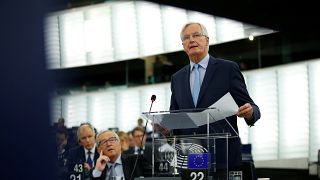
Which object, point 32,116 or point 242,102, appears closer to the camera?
point 32,116

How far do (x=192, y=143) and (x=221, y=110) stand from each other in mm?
228

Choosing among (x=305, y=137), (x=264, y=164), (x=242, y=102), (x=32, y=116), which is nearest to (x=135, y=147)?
(x=264, y=164)

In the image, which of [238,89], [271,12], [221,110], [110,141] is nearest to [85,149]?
[110,141]

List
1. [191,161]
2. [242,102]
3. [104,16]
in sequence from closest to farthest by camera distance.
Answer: [191,161] → [242,102] → [104,16]

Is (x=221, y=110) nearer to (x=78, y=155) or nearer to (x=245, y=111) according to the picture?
(x=245, y=111)

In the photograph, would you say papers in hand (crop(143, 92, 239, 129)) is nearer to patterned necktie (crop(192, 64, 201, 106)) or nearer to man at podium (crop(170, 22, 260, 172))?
man at podium (crop(170, 22, 260, 172))

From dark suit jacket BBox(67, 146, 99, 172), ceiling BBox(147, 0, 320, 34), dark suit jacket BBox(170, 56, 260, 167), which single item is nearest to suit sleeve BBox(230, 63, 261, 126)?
dark suit jacket BBox(170, 56, 260, 167)

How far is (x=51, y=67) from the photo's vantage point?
2.28 metres

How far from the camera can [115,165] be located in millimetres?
3727

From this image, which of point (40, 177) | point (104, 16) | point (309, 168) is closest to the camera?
point (40, 177)

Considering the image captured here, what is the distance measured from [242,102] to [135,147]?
4011mm

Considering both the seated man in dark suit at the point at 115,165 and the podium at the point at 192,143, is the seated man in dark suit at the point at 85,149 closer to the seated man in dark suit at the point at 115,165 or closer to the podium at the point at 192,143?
the seated man in dark suit at the point at 115,165

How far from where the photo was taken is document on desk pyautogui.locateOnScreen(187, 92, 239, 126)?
287cm

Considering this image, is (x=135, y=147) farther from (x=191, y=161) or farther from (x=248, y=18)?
(x=191, y=161)
